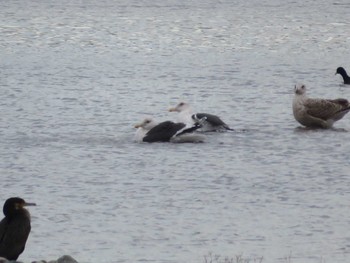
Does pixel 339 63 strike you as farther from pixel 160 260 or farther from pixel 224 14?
pixel 160 260

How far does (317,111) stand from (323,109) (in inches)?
3.6

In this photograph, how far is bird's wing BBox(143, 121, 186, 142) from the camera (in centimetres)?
1886

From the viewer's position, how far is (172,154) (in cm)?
1823

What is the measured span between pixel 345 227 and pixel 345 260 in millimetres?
1422

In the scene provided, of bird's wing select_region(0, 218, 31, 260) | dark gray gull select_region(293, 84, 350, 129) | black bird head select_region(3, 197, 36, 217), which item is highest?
black bird head select_region(3, 197, 36, 217)

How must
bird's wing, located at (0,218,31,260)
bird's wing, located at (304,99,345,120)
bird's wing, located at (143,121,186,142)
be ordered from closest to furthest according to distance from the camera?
bird's wing, located at (0,218,31,260) → bird's wing, located at (143,121,186,142) → bird's wing, located at (304,99,345,120)

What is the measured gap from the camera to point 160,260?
1212cm

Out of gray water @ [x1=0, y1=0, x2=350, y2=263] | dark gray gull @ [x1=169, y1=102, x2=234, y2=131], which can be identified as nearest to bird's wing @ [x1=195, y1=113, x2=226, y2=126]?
dark gray gull @ [x1=169, y1=102, x2=234, y2=131]

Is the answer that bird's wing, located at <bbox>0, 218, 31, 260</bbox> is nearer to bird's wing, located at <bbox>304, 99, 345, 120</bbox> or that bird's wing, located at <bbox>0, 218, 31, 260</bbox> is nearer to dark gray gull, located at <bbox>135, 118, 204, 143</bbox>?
dark gray gull, located at <bbox>135, 118, 204, 143</bbox>

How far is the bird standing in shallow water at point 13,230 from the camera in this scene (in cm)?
1127

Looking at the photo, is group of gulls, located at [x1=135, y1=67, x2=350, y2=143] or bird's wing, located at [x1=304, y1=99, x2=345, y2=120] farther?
bird's wing, located at [x1=304, y1=99, x2=345, y2=120]

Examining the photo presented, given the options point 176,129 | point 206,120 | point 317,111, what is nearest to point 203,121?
point 206,120

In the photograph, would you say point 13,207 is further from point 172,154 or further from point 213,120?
point 213,120

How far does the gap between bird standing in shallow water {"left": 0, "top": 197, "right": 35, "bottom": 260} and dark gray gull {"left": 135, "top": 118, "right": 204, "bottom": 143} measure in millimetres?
7428
